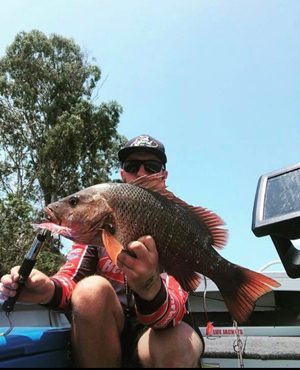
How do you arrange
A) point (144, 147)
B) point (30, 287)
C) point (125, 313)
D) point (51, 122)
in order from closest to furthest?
1. point (30, 287)
2. point (125, 313)
3. point (144, 147)
4. point (51, 122)

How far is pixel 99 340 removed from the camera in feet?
5.90

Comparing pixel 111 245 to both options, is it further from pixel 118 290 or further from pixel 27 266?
pixel 118 290

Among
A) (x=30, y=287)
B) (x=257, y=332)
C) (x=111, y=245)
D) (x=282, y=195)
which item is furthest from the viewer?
(x=257, y=332)

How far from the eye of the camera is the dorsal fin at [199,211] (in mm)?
1779

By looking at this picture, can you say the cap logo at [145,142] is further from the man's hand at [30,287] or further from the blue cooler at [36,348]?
the blue cooler at [36,348]

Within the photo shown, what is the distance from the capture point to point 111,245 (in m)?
1.54

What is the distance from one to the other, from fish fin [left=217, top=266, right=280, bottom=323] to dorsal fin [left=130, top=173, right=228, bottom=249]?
0.20m

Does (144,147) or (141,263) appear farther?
(144,147)

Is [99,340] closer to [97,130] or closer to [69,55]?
[97,130]

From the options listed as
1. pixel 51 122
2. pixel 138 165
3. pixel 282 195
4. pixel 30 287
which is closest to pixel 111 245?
pixel 30 287

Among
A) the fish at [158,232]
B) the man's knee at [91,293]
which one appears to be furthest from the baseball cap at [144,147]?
the man's knee at [91,293]

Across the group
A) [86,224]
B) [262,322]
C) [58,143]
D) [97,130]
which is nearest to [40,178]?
[58,143]

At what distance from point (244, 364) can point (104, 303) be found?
5.07 feet

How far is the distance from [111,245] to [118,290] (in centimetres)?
73
